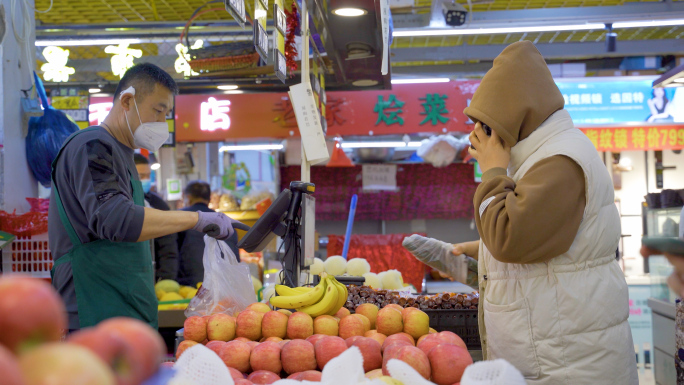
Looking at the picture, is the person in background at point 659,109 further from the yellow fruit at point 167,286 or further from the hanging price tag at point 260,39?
the yellow fruit at point 167,286

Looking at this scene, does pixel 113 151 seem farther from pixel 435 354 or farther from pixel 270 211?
pixel 435 354

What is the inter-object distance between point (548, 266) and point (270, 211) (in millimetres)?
1304

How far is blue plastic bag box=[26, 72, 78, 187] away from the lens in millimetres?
3664

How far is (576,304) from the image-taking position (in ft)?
5.71

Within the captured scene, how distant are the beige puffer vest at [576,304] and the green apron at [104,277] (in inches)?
58.8

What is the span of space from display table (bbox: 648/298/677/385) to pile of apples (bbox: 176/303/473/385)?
3158mm

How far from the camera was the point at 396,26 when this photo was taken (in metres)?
7.86

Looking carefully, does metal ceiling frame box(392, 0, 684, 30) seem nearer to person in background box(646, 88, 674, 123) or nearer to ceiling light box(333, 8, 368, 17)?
person in background box(646, 88, 674, 123)

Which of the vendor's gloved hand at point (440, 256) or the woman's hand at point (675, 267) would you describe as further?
the vendor's gloved hand at point (440, 256)

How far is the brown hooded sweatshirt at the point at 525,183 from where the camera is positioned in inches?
65.9

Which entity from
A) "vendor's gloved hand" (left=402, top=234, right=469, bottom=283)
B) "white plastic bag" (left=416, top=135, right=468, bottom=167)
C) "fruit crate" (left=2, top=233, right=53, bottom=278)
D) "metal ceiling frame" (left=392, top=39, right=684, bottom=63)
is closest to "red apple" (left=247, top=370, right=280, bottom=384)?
Result: "vendor's gloved hand" (left=402, top=234, right=469, bottom=283)

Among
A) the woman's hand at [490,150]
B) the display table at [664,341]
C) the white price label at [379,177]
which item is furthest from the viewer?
the white price label at [379,177]

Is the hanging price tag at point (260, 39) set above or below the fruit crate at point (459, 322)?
above

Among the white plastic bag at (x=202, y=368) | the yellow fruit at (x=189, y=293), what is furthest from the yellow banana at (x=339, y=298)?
the yellow fruit at (x=189, y=293)
